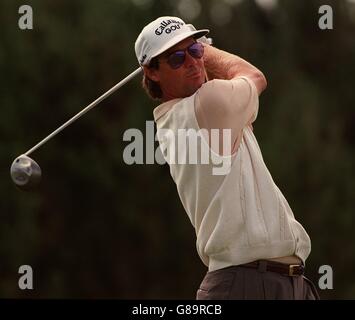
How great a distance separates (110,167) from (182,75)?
9214mm

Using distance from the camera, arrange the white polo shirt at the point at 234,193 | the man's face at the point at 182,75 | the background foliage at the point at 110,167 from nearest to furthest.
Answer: the white polo shirt at the point at 234,193
the man's face at the point at 182,75
the background foliage at the point at 110,167

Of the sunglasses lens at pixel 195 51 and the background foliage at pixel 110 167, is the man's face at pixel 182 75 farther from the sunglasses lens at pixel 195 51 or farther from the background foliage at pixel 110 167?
the background foliage at pixel 110 167

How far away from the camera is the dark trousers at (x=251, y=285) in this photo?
4.28 m

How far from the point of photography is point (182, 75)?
173 inches

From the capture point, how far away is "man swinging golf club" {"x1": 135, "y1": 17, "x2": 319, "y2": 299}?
13.9 feet

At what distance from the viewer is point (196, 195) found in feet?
14.2

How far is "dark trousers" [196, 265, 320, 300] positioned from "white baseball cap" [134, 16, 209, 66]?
726 mm

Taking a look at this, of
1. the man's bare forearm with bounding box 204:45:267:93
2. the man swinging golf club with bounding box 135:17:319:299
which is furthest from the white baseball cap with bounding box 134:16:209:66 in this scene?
the man's bare forearm with bounding box 204:45:267:93

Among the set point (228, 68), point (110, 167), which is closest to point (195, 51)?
point (228, 68)

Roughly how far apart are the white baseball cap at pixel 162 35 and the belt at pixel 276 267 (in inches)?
28.9

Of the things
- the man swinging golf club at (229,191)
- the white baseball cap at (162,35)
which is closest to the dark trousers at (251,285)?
the man swinging golf club at (229,191)

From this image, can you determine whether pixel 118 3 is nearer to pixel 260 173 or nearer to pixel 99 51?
pixel 99 51

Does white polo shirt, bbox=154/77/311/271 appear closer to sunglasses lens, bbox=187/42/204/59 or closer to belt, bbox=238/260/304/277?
belt, bbox=238/260/304/277

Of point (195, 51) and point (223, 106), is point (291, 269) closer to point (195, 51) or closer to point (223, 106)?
point (223, 106)
